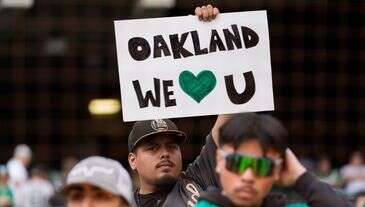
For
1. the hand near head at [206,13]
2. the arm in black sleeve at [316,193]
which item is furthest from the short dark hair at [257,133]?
the hand near head at [206,13]

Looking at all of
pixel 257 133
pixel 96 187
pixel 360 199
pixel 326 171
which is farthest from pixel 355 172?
pixel 96 187

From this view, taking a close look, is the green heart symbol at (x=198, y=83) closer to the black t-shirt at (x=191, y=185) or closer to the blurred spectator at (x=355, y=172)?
the black t-shirt at (x=191, y=185)

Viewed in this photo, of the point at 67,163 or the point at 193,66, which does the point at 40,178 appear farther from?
the point at 193,66

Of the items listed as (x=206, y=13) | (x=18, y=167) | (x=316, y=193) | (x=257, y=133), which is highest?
(x=206, y=13)

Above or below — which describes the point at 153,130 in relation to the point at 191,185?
above

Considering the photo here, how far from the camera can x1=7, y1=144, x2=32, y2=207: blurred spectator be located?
1277cm

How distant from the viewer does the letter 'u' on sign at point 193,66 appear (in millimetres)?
4613

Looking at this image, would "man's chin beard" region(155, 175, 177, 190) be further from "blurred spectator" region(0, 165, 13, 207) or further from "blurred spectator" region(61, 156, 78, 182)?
"blurred spectator" region(61, 156, 78, 182)

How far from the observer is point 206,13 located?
15.4ft

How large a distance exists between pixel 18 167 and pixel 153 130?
344 inches

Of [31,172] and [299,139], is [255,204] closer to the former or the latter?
[31,172]

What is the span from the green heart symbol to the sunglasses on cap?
1243mm

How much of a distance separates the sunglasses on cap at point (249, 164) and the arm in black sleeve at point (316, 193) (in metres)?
0.22

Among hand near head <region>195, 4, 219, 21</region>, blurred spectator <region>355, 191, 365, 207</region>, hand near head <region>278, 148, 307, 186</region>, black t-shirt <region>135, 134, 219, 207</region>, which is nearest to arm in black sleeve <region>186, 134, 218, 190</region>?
black t-shirt <region>135, 134, 219, 207</region>
